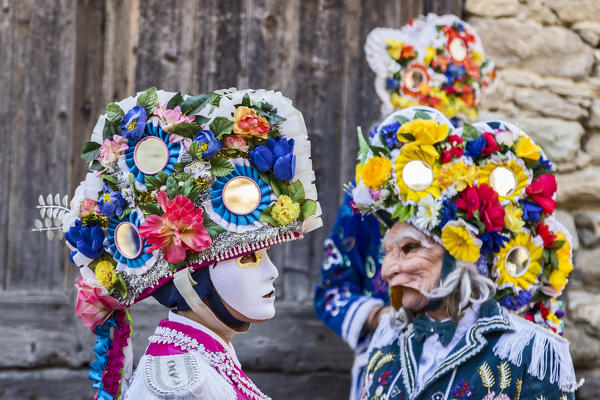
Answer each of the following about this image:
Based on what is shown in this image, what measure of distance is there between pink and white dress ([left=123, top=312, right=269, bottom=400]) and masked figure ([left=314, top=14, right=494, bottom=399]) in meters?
1.29

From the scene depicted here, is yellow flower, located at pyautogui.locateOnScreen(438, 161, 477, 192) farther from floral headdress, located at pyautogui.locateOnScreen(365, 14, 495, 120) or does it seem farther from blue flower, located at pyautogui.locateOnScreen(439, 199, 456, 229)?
floral headdress, located at pyautogui.locateOnScreen(365, 14, 495, 120)

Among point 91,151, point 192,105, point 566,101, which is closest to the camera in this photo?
point 192,105

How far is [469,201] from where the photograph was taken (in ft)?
9.39

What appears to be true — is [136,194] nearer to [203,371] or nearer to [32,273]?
[203,371]

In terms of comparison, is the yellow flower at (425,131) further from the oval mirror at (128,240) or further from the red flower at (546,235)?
the oval mirror at (128,240)

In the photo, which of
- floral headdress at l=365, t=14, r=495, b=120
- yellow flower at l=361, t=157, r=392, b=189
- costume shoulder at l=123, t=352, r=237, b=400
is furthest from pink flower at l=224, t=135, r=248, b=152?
floral headdress at l=365, t=14, r=495, b=120

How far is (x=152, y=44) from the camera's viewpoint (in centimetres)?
412

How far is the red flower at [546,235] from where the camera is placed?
9.78 ft

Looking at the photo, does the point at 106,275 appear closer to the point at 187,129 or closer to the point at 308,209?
the point at 187,129

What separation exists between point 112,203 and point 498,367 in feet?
4.33

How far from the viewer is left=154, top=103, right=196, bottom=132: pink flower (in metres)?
2.32

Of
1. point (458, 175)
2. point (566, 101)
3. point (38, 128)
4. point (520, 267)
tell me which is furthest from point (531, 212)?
point (38, 128)

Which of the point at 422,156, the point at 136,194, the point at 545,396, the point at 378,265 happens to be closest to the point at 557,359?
the point at 545,396

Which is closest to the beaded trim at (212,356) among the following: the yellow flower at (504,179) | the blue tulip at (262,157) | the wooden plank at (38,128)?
the blue tulip at (262,157)
